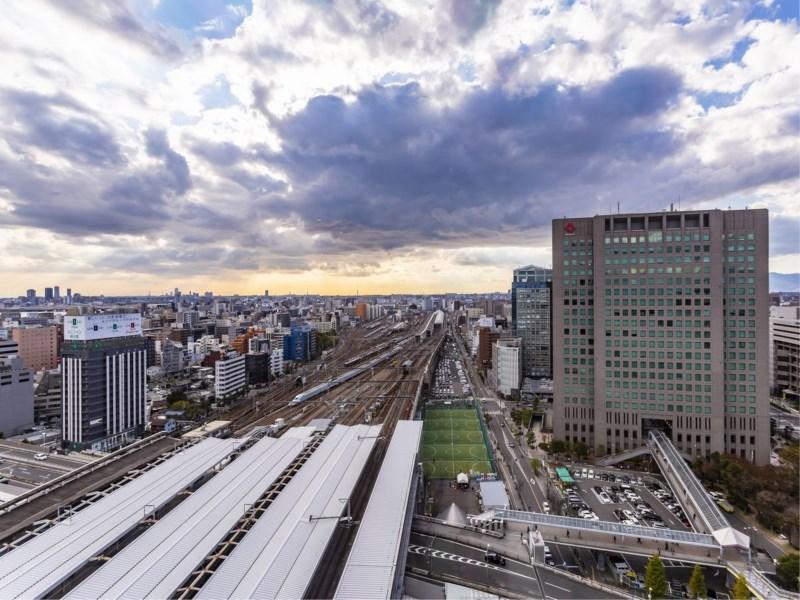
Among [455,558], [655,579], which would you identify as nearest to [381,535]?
[455,558]

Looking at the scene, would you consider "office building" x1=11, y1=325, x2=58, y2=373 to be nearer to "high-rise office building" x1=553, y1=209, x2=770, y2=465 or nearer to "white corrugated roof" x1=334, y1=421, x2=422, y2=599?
"white corrugated roof" x1=334, y1=421, x2=422, y2=599

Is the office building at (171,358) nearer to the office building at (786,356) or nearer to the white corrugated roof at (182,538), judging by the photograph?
the white corrugated roof at (182,538)

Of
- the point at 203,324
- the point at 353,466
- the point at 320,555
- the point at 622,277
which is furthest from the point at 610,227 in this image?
the point at 203,324

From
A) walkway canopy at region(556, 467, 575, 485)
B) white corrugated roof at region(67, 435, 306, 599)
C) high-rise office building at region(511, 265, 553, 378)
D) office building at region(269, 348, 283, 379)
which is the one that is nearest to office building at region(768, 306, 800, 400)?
high-rise office building at region(511, 265, 553, 378)

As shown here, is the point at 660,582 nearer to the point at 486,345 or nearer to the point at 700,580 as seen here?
the point at 700,580

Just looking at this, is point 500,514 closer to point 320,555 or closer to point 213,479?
point 320,555

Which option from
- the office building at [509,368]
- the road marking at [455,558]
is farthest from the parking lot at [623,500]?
the office building at [509,368]
